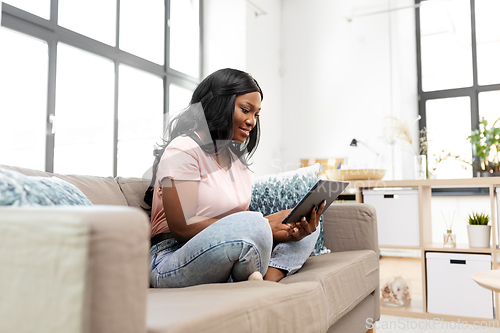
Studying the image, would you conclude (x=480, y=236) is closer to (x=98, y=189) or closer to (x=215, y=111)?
(x=215, y=111)

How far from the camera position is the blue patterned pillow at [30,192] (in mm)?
715

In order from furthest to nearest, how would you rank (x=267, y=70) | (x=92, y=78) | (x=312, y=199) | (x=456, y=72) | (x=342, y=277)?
(x=456, y=72) < (x=267, y=70) < (x=92, y=78) < (x=342, y=277) < (x=312, y=199)

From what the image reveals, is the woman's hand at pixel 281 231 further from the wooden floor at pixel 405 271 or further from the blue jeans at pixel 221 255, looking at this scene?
the wooden floor at pixel 405 271

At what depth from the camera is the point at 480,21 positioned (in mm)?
4363

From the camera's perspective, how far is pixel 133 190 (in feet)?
4.84

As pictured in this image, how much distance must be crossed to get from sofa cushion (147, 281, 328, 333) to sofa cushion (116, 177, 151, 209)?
573mm

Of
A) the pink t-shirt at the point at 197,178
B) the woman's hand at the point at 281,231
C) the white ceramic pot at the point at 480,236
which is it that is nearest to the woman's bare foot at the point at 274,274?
the woman's hand at the point at 281,231

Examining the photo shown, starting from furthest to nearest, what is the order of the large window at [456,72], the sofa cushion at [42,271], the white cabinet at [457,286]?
the large window at [456,72], the white cabinet at [457,286], the sofa cushion at [42,271]

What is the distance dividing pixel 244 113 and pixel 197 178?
1.16 feet

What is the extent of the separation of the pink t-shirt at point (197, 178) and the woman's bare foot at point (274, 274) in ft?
0.75

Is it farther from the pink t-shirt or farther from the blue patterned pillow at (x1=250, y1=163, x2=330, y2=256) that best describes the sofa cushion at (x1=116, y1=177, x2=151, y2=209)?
the blue patterned pillow at (x1=250, y1=163, x2=330, y2=256)

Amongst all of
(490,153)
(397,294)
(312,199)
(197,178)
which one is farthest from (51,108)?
(490,153)

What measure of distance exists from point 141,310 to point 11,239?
196 mm

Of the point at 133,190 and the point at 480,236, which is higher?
the point at 133,190
